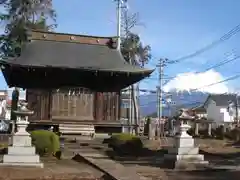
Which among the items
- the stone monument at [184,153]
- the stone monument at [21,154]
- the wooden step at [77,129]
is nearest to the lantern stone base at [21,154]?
the stone monument at [21,154]

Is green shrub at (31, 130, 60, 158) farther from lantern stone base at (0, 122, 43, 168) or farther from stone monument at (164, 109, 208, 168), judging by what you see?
stone monument at (164, 109, 208, 168)

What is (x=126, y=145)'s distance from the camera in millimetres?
21266

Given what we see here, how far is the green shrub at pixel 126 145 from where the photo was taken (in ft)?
69.5

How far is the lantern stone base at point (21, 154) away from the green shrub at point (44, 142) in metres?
3.07

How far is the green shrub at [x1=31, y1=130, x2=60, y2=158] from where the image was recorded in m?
18.2

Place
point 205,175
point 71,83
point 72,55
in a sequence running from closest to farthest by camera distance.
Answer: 1. point 205,175
2. point 71,83
3. point 72,55

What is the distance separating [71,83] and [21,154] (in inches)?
523

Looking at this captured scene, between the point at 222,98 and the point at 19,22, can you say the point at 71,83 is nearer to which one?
the point at 19,22

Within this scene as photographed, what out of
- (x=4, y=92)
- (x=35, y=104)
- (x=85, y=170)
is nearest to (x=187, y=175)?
(x=85, y=170)

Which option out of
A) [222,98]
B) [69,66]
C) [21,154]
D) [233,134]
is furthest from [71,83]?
[222,98]

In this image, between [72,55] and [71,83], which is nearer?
[71,83]

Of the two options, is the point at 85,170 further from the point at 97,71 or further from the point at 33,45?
the point at 33,45

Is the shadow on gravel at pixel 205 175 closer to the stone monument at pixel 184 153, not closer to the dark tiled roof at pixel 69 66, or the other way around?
the stone monument at pixel 184 153

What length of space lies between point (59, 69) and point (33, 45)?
466 cm
